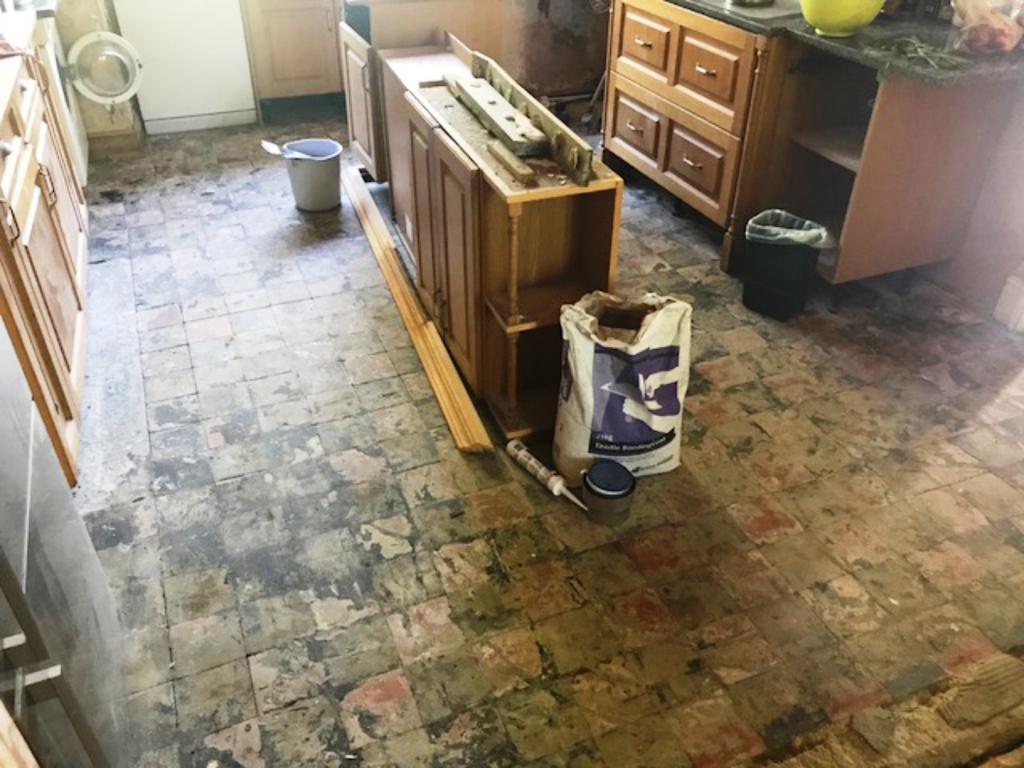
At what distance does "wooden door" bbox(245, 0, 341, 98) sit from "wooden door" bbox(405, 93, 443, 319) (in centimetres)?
204

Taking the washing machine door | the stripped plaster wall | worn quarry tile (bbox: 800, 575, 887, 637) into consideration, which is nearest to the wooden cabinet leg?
worn quarry tile (bbox: 800, 575, 887, 637)

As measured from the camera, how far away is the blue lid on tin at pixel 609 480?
2.24 m

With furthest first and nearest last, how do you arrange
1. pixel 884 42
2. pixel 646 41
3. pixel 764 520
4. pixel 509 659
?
pixel 646 41
pixel 884 42
pixel 764 520
pixel 509 659

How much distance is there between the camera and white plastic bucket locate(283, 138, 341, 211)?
3684mm

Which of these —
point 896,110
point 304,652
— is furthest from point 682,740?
→ point 896,110

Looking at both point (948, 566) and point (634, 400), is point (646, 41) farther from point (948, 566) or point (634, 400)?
point (948, 566)

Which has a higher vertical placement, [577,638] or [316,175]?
[316,175]

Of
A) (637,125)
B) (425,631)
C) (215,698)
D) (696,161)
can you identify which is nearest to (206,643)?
(215,698)

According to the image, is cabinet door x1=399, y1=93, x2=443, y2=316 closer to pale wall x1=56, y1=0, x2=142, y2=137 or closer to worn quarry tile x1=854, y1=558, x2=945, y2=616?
worn quarry tile x1=854, y1=558, x2=945, y2=616

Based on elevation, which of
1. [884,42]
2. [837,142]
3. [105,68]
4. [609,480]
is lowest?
[609,480]

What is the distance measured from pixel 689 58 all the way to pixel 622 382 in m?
1.70

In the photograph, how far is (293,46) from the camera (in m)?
4.71

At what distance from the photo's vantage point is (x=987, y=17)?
2570mm

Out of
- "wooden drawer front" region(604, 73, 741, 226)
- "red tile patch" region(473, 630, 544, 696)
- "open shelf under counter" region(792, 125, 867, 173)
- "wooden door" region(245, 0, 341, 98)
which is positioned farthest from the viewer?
"wooden door" region(245, 0, 341, 98)
